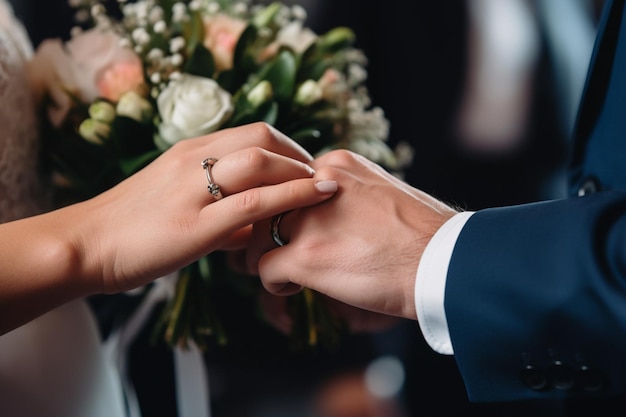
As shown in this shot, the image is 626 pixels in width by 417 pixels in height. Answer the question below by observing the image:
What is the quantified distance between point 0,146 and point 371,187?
19.7 inches

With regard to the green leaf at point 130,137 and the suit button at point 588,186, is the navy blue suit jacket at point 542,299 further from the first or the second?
the green leaf at point 130,137

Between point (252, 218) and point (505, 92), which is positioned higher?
point (252, 218)

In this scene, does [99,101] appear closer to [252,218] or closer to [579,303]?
[252,218]

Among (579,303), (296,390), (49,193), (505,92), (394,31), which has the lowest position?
(296,390)

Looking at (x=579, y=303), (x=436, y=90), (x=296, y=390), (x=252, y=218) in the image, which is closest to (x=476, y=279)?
(x=579, y=303)

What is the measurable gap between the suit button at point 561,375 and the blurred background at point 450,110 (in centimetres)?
161

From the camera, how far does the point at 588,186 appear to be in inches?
37.3

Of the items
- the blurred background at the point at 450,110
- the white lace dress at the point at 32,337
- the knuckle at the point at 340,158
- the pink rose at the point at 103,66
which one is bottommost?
the blurred background at the point at 450,110

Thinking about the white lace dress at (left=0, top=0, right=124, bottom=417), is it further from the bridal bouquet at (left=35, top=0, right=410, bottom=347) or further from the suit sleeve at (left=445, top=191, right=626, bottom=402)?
the suit sleeve at (left=445, top=191, right=626, bottom=402)

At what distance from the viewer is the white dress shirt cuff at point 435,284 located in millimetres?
783

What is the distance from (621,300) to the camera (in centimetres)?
67

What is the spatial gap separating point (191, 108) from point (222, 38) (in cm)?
16

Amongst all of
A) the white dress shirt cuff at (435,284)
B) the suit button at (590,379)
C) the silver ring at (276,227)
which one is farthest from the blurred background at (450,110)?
the suit button at (590,379)

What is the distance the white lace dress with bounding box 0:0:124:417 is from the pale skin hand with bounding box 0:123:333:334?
0.15 meters
